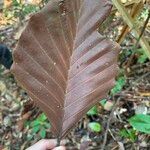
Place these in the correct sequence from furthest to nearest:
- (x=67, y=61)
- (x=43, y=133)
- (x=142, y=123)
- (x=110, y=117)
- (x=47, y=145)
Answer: (x=43, y=133)
(x=110, y=117)
(x=142, y=123)
(x=47, y=145)
(x=67, y=61)

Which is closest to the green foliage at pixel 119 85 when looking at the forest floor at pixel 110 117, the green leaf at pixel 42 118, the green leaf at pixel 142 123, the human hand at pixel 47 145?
the forest floor at pixel 110 117

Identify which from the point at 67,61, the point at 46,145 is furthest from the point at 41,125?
the point at 67,61

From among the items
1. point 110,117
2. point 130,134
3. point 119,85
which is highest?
point 119,85

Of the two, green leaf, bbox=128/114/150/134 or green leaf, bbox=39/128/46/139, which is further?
green leaf, bbox=39/128/46/139

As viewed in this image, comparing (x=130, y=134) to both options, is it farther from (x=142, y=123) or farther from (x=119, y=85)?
(x=142, y=123)

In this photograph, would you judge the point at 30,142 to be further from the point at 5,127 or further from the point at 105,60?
the point at 105,60

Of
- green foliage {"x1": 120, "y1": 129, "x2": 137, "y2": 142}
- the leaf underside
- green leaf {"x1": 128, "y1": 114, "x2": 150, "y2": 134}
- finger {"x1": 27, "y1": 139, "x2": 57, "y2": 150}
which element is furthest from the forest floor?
the leaf underside

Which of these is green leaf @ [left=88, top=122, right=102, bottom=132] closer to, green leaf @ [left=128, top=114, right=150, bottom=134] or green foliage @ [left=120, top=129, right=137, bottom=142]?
green foliage @ [left=120, top=129, right=137, bottom=142]
